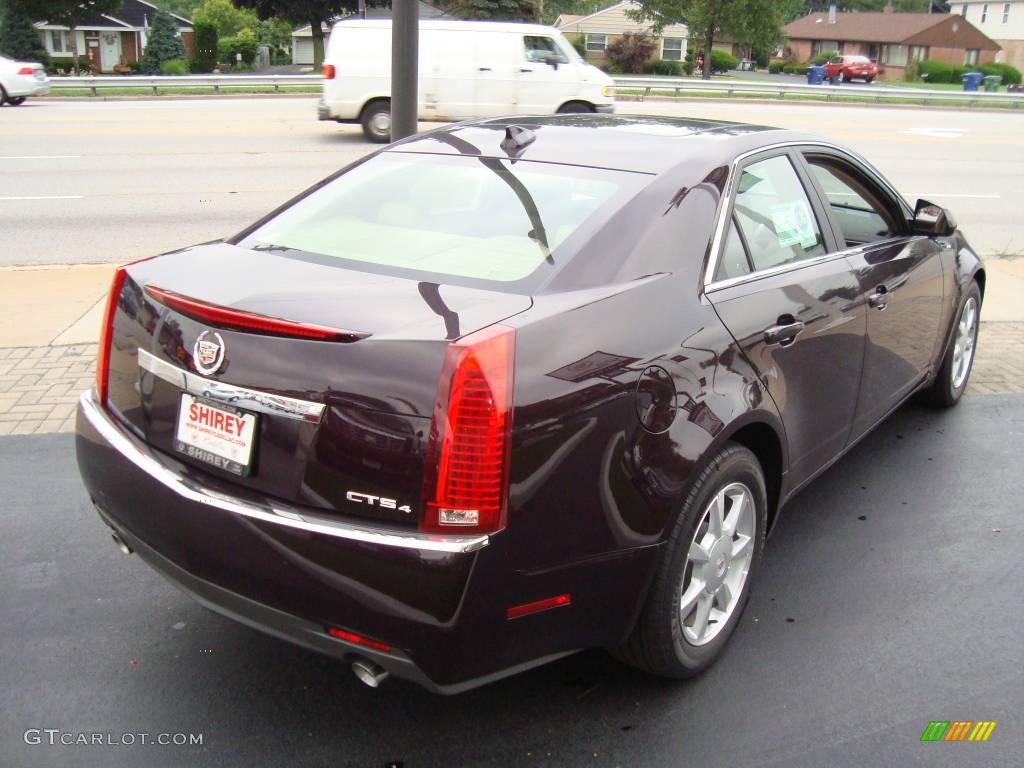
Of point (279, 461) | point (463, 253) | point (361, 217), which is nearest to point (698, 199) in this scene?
point (463, 253)

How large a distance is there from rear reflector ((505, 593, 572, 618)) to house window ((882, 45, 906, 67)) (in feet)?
292

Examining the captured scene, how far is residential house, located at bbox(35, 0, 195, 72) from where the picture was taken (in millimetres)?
64938

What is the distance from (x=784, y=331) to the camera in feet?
11.4

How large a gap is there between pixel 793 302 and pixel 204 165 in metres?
12.8

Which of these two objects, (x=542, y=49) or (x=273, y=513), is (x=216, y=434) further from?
(x=542, y=49)

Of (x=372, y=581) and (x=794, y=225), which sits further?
(x=794, y=225)

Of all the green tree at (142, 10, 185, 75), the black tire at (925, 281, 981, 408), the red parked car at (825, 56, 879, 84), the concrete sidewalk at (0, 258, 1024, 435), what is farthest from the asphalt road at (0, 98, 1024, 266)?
the red parked car at (825, 56, 879, 84)

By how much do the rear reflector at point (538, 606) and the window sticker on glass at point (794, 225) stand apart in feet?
5.73

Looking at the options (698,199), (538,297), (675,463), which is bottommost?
(675,463)

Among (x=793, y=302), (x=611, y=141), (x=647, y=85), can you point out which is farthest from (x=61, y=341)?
(x=647, y=85)

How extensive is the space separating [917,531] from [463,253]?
2417 mm

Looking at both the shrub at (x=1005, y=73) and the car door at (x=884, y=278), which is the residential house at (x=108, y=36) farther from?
the car door at (x=884, y=278)

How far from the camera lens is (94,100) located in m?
26.2

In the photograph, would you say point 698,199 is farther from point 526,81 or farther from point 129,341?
point 526,81
